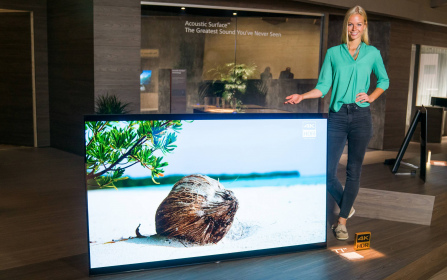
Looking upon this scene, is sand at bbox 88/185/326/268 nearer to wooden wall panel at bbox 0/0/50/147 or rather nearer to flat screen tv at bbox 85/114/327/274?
flat screen tv at bbox 85/114/327/274

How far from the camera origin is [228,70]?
7.39 metres

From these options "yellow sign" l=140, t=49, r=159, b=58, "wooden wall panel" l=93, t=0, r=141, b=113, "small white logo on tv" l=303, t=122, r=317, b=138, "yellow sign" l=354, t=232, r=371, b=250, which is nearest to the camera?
"small white logo on tv" l=303, t=122, r=317, b=138

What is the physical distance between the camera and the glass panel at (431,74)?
11572mm

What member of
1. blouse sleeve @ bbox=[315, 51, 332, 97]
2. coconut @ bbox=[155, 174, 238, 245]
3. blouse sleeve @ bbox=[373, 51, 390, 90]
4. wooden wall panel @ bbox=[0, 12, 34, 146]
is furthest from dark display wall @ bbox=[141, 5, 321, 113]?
coconut @ bbox=[155, 174, 238, 245]

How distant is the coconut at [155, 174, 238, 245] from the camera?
2674mm

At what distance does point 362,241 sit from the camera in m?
3.23

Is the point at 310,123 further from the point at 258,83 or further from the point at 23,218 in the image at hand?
the point at 258,83

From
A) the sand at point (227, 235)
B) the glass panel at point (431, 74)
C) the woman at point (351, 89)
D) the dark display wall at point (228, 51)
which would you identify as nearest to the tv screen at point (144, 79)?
the dark display wall at point (228, 51)

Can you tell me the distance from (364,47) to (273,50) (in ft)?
15.4

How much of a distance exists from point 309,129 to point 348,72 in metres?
0.57

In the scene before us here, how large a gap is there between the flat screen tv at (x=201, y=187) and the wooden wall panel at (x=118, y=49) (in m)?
4.24

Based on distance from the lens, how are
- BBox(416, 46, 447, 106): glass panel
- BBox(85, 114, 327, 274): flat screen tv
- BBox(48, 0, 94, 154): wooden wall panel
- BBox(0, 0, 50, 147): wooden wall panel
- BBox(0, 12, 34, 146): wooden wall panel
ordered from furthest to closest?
BBox(416, 46, 447, 106): glass panel < BBox(0, 12, 34, 146): wooden wall panel < BBox(0, 0, 50, 147): wooden wall panel < BBox(48, 0, 94, 154): wooden wall panel < BBox(85, 114, 327, 274): flat screen tv

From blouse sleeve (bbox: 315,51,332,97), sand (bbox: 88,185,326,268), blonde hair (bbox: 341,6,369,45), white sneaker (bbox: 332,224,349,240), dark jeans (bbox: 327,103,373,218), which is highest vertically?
blonde hair (bbox: 341,6,369,45)

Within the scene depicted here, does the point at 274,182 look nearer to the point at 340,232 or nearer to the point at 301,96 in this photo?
the point at 301,96
